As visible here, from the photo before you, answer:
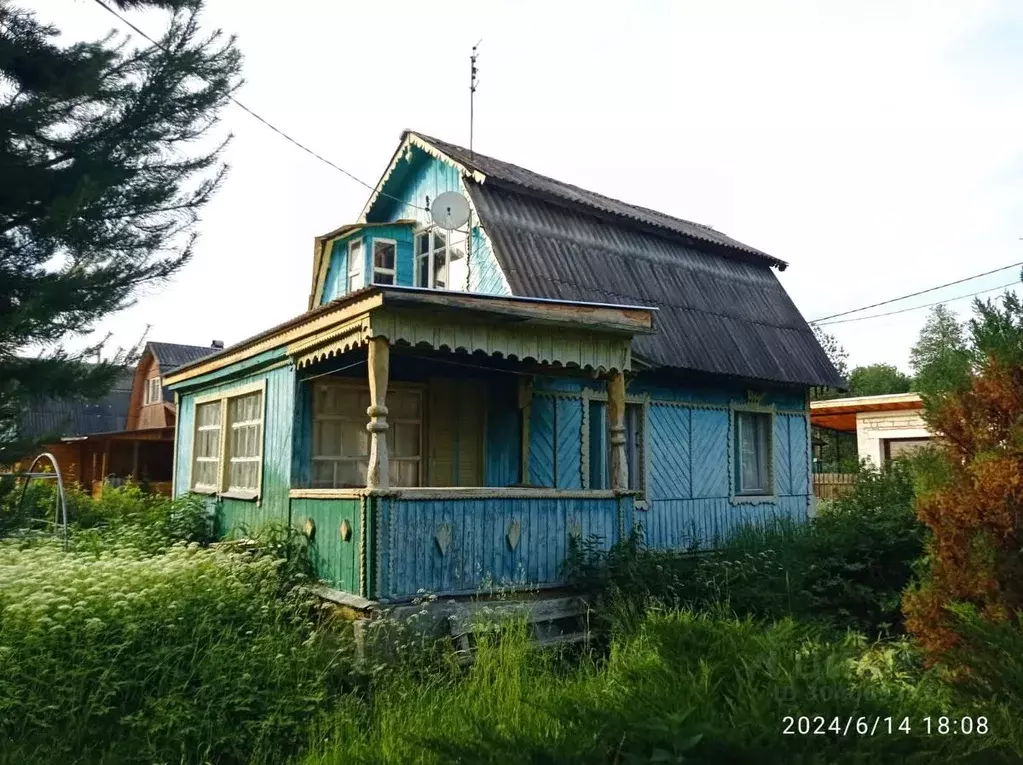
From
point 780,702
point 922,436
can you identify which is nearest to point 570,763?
point 780,702

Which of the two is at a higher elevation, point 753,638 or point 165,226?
point 165,226

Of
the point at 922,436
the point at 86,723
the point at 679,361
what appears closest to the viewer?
the point at 86,723

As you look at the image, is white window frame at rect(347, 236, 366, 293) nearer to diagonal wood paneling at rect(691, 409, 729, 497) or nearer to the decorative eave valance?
the decorative eave valance

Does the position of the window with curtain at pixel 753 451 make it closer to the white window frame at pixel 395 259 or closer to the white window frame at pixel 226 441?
the white window frame at pixel 395 259

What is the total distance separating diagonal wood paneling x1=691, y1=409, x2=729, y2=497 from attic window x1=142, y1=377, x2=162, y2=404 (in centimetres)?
2538

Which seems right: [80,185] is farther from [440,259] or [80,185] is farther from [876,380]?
[876,380]

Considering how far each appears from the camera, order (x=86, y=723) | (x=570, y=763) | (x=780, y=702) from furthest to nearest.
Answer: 1. (x=86, y=723)
2. (x=780, y=702)
3. (x=570, y=763)

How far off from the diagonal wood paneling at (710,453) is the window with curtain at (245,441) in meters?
6.35

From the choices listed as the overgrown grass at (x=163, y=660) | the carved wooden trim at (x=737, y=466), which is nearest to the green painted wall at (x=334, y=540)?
the overgrown grass at (x=163, y=660)

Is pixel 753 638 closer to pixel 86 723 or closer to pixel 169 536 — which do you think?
pixel 86 723

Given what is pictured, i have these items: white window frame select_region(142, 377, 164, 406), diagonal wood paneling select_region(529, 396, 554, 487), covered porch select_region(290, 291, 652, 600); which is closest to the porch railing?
covered porch select_region(290, 291, 652, 600)

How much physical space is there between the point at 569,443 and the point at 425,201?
16.6ft

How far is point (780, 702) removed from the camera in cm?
354

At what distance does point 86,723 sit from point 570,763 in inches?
155
